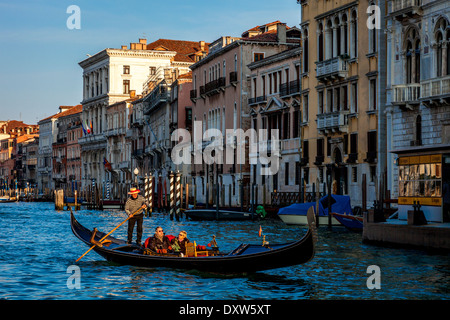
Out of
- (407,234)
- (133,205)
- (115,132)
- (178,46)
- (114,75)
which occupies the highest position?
(178,46)

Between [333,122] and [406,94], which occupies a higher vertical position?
[406,94]

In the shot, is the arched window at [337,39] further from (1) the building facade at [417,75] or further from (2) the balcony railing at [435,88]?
(2) the balcony railing at [435,88]

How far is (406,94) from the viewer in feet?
87.3

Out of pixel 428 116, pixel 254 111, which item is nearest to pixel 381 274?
→ pixel 428 116

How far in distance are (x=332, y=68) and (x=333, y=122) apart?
193 centimetres

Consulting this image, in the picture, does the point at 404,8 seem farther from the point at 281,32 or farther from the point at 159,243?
the point at 281,32

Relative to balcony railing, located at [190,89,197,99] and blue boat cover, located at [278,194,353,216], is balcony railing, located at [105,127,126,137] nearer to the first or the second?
balcony railing, located at [190,89,197,99]

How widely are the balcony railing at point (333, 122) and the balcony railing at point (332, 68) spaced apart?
136cm

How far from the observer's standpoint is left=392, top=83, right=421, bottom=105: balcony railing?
2633 cm

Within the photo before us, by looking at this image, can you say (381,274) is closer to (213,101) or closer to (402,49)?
(402,49)

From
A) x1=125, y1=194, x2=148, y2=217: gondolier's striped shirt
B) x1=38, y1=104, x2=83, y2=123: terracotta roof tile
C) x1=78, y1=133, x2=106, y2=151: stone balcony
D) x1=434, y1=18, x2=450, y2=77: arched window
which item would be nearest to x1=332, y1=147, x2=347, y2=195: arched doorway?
x1=434, y1=18, x2=450, y2=77: arched window

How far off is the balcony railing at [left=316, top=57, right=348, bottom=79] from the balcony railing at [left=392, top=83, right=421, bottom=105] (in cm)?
428

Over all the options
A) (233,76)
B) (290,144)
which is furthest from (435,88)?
(233,76)

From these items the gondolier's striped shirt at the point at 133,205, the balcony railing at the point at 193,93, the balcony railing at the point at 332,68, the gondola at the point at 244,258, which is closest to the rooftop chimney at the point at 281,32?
the balcony railing at the point at 332,68
